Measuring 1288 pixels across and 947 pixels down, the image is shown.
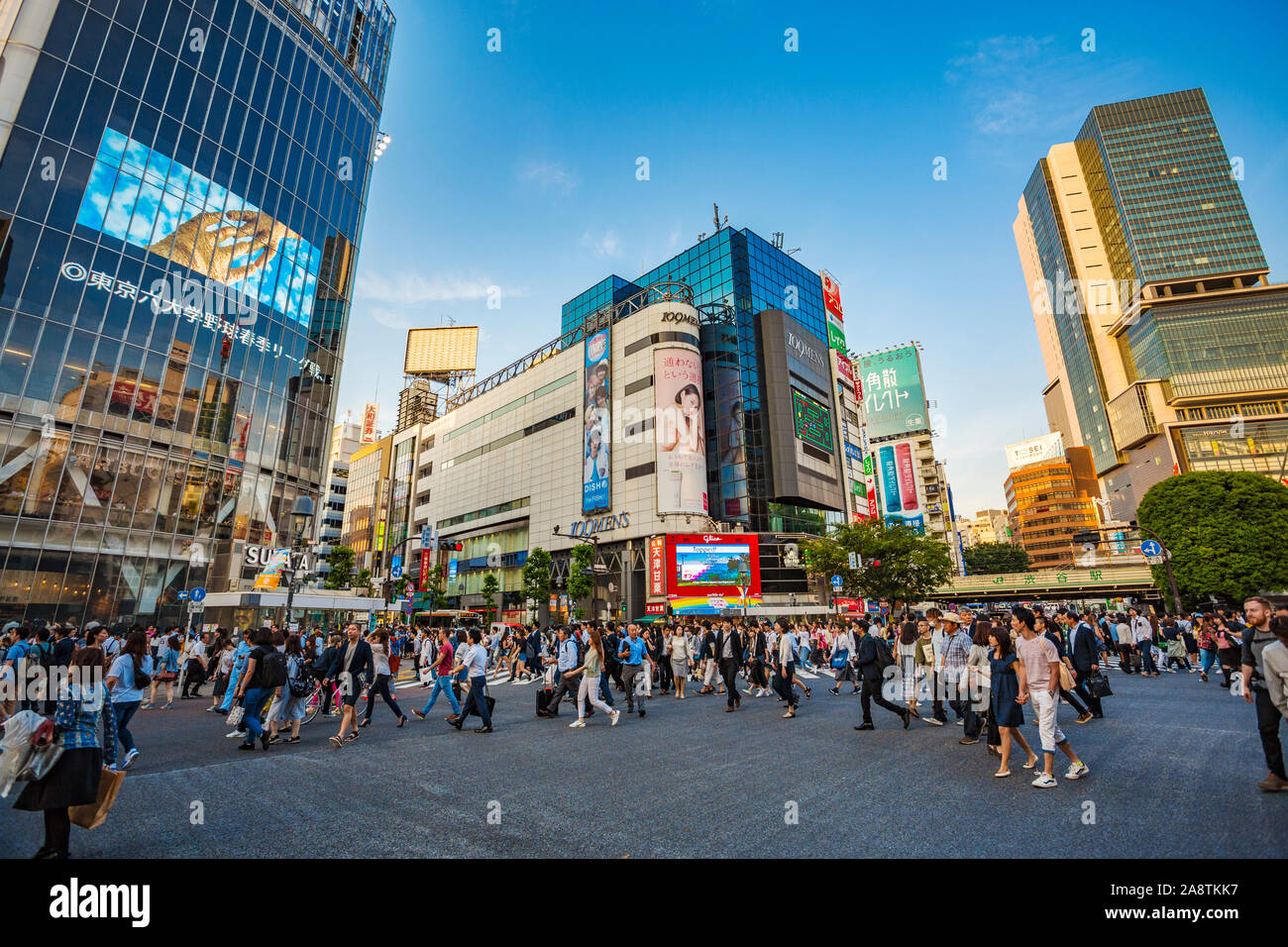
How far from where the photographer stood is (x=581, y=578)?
5062 cm

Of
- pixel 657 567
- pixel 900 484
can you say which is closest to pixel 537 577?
pixel 657 567

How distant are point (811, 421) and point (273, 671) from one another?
58.6m

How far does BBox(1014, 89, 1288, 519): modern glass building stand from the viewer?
79.9m

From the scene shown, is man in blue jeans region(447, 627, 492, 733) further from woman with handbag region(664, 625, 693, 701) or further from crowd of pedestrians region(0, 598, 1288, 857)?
woman with handbag region(664, 625, 693, 701)

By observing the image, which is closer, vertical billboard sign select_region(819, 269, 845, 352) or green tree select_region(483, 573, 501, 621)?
green tree select_region(483, 573, 501, 621)

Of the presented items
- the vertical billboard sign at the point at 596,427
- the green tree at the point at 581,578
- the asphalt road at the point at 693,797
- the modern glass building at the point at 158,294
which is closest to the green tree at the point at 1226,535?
the asphalt road at the point at 693,797

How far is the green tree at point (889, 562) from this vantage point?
150 ft

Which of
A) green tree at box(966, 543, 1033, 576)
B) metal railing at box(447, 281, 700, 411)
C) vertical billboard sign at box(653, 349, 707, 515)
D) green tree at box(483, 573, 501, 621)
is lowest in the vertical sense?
green tree at box(483, 573, 501, 621)

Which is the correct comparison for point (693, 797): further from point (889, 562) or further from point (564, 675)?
point (889, 562)

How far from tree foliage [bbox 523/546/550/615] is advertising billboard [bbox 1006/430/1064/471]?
124721mm

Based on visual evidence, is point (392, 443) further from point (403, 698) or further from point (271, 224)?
point (403, 698)

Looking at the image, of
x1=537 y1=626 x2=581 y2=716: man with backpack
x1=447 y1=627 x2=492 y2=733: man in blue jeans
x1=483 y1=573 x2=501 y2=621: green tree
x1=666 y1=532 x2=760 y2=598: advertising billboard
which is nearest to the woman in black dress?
x1=537 y1=626 x2=581 y2=716: man with backpack

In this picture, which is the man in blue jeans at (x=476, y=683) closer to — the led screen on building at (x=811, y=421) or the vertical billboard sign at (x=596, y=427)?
the vertical billboard sign at (x=596, y=427)
